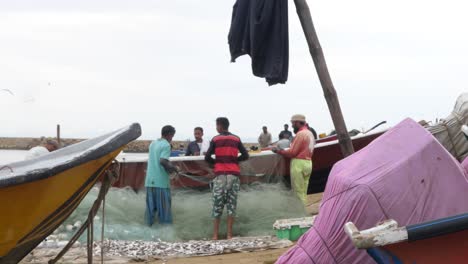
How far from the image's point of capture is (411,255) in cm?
355

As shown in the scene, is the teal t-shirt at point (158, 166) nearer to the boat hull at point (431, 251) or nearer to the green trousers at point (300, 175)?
the green trousers at point (300, 175)

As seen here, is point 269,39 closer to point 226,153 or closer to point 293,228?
point 293,228

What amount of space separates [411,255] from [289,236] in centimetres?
502

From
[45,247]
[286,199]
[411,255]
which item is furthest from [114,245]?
[411,255]

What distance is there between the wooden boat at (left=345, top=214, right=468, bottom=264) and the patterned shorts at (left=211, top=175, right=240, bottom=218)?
5.70 meters

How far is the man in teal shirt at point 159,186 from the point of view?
967 cm

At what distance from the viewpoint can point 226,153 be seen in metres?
9.29

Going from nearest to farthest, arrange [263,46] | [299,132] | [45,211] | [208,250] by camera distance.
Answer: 1. [45,211]
2. [263,46]
3. [208,250]
4. [299,132]

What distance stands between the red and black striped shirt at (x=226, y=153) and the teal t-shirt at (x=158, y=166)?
2.28 feet

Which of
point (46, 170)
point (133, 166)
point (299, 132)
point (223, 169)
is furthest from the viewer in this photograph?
point (133, 166)

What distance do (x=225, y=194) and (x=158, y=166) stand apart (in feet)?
3.70

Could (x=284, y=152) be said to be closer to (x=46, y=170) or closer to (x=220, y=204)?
(x=220, y=204)

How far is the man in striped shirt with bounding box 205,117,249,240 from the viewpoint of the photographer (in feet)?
30.5

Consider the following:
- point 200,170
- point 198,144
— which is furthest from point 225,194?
point 198,144
